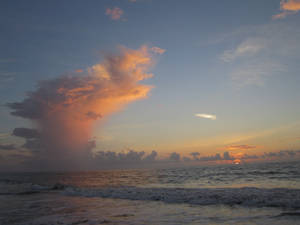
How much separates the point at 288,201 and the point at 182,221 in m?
8.44

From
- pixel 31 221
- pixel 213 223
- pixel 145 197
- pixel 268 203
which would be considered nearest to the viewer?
pixel 213 223

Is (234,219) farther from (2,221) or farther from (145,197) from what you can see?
(2,221)

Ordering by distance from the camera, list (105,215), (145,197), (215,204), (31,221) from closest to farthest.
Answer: (31,221) → (105,215) → (215,204) → (145,197)

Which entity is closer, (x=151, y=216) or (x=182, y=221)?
(x=182, y=221)

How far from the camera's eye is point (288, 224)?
9.12 meters

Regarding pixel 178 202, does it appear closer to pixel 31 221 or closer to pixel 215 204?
pixel 215 204

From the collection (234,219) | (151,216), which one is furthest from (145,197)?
(234,219)

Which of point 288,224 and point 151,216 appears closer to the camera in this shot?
point 288,224

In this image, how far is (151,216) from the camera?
11.8 metres

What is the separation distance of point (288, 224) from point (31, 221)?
1248 cm

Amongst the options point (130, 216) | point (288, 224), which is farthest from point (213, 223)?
point (130, 216)

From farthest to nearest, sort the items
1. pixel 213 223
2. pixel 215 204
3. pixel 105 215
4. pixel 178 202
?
pixel 178 202 < pixel 215 204 < pixel 105 215 < pixel 213 223

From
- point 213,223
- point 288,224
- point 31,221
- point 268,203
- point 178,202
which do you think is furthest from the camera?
point 178,202

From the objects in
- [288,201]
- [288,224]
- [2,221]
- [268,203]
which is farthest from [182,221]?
[2,221]
